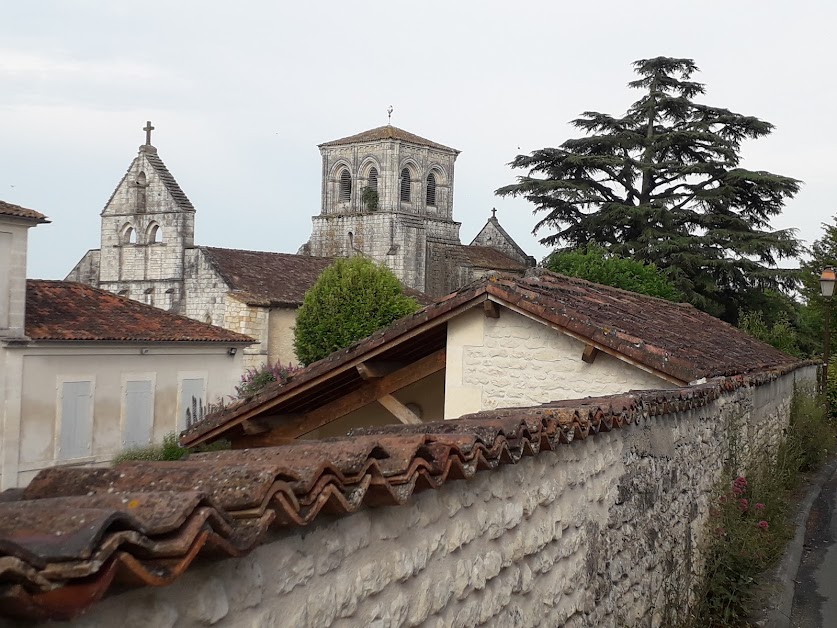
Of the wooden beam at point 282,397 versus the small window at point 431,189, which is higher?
the small window at point 431,189

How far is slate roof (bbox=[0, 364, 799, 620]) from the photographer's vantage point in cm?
167

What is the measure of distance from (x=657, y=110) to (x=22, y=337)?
2689cm

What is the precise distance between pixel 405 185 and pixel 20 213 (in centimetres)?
4131

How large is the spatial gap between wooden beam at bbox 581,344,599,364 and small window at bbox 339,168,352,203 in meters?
53.7

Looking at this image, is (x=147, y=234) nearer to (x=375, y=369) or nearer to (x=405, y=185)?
(x=405, y=185)

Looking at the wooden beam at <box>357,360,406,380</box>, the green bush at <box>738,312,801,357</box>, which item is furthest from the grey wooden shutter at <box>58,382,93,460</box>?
the green bush at <box>738,312,801,357</box>

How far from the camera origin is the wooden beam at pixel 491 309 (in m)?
9.93

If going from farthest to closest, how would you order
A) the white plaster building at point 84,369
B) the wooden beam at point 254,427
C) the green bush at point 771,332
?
the green bush at point 771,332
the white plaster building at point 84,369
the wooden beam at point 254,427

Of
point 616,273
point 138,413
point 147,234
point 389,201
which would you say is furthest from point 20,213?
point 389,201

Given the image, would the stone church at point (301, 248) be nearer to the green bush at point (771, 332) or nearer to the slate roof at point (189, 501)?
the green bush at point (771, 332)

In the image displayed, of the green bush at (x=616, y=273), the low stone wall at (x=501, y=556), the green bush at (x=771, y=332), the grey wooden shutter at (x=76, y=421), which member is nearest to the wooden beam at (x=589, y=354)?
the low stone wall at (x=501, y=556)

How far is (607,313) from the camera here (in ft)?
36.3

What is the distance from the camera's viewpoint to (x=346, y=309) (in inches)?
958

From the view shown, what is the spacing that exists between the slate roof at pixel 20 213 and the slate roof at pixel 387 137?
40.6 meters
